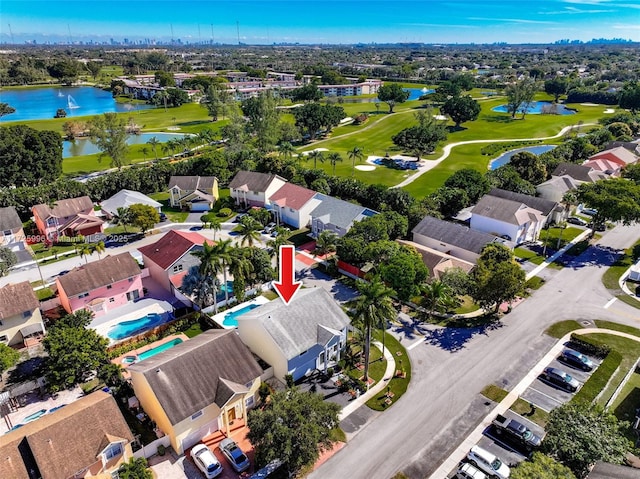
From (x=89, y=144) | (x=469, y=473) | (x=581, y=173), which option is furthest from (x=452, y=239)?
(x=89, y=144)

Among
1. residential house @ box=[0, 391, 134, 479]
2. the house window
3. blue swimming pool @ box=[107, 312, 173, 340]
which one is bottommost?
blue swimming pool @ box=[107, 312, 173, 340]

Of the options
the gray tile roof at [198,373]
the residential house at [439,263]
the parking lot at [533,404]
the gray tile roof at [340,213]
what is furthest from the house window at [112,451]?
the gray tile roof at [340,213]

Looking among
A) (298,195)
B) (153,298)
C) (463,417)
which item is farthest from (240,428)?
(298,195)

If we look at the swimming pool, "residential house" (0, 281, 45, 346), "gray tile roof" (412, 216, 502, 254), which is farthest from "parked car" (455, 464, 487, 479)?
"residential house" (0, 281, 45, 346)

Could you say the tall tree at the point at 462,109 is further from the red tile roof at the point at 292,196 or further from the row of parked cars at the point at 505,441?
the row of parked cars at the point at 505,441

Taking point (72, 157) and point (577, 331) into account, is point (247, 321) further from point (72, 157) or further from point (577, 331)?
point (72, 157)

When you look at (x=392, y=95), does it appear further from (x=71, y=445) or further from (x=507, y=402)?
(x=71, y=445)

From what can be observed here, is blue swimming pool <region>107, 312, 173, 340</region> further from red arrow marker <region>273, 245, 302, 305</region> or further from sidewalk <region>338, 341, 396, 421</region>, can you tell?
sidewalk <region>338, 341, 396, 421</region>
